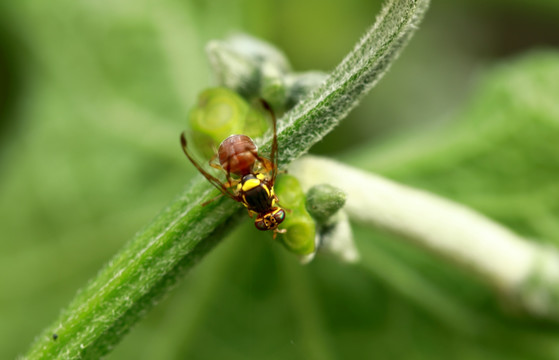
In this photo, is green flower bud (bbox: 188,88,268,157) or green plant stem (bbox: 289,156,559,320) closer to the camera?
green flower bud (bbox: 188,88,268,157)

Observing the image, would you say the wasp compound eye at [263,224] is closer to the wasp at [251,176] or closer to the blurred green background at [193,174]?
the wasp at [251,176]

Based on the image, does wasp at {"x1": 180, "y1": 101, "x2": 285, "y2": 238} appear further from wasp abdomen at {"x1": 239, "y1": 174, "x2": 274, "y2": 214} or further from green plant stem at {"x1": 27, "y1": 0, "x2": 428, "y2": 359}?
green plant stem at {"x1": 27, "y1": 0, "x2": 428, "y2": 359}

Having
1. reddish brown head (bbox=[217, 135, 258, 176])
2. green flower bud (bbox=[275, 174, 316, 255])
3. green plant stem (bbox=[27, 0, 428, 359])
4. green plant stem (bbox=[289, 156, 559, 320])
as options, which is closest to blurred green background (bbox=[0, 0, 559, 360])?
green plant stem (bbox=[289, 156, 559, 320])

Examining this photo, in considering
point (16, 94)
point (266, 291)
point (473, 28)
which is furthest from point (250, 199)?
point (473, 28)

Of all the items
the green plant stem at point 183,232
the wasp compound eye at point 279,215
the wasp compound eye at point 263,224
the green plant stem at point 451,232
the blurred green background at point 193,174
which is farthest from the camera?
the blurred green background at point 193,174

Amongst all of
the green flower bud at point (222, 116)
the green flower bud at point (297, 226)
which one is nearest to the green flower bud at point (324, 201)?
the green flower bud at point (297, 226)

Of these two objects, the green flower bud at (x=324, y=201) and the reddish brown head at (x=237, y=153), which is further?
the reddish brown head at (x=237, y=153)

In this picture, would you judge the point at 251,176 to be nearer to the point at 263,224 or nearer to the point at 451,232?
the point at 263,224
